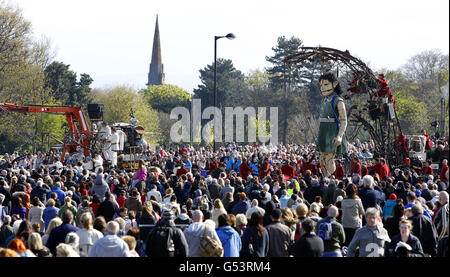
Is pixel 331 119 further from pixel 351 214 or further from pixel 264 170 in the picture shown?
pixel 351 214

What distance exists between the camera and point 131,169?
27719 mm

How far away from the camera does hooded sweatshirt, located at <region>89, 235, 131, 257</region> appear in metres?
8.13

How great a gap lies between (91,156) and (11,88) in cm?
2198

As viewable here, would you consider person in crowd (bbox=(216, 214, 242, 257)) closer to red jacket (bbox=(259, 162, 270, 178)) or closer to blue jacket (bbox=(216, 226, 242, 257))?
blue jacket (bbox=(216, 226, 242, 257))

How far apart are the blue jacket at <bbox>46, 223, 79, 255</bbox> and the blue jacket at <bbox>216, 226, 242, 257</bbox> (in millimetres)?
2096

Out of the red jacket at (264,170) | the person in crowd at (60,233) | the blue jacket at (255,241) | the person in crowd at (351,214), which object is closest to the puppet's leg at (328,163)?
the red jacket at (264,170)

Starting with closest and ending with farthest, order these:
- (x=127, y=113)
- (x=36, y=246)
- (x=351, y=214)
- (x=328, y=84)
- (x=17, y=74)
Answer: (x=36, y=246) < (x=351, y=214) < (x=328, y=84) < (x=17, y=74) < (x=127, y=113)

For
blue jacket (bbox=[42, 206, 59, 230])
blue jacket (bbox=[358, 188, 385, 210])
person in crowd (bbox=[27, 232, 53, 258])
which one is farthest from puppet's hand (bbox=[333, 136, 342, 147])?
person in crowd (bbox=[27, 232, 53, 258])

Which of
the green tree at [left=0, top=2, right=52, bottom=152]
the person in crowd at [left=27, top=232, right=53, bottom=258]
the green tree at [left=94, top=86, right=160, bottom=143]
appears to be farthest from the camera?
the green tree at [left=94, top=86, right=160, bottom=143]

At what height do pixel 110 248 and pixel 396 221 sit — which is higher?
pixel 396 221

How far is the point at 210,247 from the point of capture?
28.7 ft

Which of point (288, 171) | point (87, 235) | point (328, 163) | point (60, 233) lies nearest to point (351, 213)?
point (87, 235)

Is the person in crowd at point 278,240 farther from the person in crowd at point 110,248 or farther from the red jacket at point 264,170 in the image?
the red jacket at point 264,170

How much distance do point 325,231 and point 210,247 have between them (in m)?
1.54
